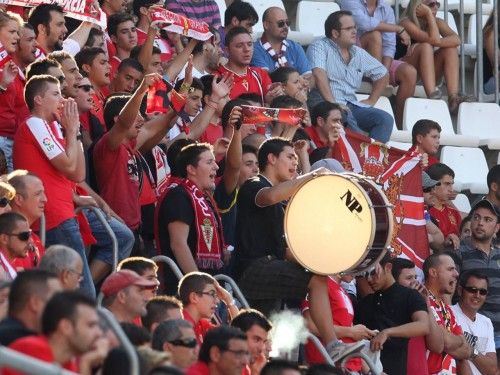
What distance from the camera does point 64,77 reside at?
11203 millimetres

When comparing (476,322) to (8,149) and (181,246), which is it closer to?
(181,246)

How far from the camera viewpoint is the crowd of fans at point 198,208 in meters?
8.85

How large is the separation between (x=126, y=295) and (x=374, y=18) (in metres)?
7.62

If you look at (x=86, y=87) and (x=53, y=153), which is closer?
(x=53, y=153)

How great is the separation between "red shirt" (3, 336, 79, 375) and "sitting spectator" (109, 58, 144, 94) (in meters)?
5.62

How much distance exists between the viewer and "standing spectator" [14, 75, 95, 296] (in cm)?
1028

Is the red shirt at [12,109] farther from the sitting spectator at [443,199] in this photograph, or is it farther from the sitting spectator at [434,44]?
the sitting spectator at [434,44]

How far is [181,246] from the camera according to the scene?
438 inches

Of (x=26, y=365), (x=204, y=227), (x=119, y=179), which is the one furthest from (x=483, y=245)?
(x=26, y=365)

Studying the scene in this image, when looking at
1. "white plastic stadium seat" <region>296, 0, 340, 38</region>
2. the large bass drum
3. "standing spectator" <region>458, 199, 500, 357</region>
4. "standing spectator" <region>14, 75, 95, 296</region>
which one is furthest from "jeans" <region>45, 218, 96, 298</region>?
"white plastic stadium seat" <region>296, 0, 340, 38</region>

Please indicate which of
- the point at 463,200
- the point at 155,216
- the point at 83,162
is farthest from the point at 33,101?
the point at 463,200

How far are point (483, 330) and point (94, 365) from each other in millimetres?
6234

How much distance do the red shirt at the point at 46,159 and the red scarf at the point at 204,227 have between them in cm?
107

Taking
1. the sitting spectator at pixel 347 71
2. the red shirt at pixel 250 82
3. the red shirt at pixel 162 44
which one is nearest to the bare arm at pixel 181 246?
the red shirt at pixel 250 82
